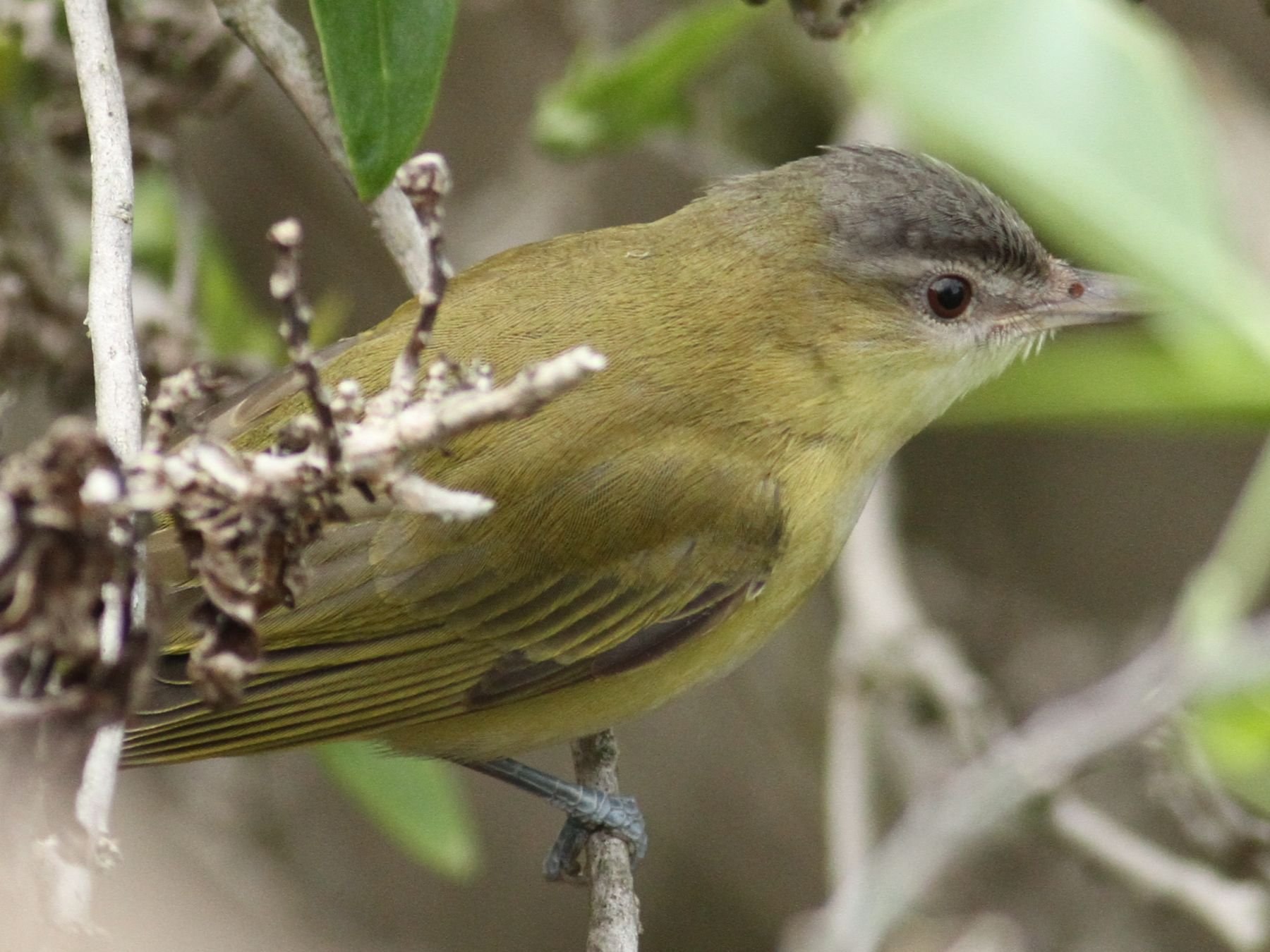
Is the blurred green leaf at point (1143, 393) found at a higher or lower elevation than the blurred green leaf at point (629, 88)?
lower

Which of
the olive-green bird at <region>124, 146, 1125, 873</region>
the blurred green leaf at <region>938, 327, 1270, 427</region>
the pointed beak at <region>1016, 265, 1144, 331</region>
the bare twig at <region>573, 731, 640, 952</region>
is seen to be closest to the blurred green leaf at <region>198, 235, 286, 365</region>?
the olive-green bird at <region>124, 146, 1125, 873</region>

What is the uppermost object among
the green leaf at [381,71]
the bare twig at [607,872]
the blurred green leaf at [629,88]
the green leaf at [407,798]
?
the blurred green leaf at [629,88]

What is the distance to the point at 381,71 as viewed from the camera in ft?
8.14

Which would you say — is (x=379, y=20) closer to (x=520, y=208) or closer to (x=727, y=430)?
(x=727, y=430)

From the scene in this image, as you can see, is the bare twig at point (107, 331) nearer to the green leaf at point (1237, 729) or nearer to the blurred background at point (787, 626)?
the green leaf at point (1237, 729)

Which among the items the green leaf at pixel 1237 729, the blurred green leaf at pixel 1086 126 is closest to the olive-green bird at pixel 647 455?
the green leaf at pixel 1237 729

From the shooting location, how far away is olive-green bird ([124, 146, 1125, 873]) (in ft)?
10.3

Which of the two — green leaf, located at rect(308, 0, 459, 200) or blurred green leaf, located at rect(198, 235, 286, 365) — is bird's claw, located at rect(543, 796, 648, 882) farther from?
blurred green leaf, located at rect(198, 235, 286, 365)

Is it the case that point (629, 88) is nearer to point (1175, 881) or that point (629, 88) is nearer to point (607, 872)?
point (607, 872)

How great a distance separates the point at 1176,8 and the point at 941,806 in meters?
3.37

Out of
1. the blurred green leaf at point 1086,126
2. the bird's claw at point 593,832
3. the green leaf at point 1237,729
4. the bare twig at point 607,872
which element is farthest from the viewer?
the bird's claw at point 593,832

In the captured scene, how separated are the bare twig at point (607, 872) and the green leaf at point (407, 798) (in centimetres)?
56

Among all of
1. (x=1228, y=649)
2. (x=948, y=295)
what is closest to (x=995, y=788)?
(x=948, y=295)

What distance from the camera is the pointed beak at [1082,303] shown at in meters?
3.50
